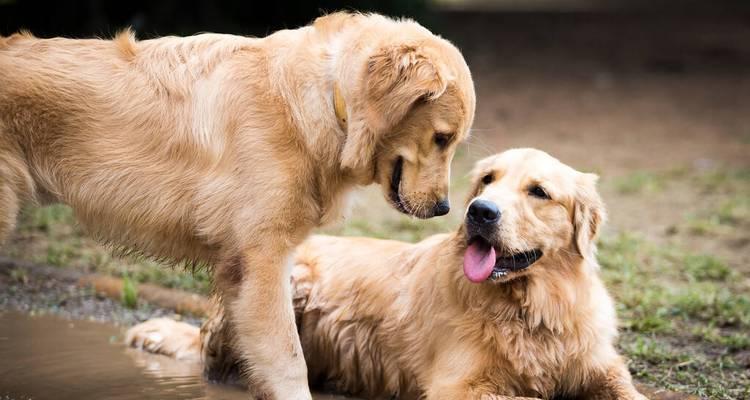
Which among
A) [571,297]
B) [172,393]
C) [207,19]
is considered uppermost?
[207,19]

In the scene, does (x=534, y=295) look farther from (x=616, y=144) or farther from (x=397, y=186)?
(x=616, y=144)

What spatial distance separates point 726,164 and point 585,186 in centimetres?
737

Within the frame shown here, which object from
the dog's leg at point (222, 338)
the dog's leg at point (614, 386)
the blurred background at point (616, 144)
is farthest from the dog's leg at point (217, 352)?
the dog's leg at point (614, 386)

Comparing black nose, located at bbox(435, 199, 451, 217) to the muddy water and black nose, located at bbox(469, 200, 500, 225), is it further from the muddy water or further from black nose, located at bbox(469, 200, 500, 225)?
the muddy water

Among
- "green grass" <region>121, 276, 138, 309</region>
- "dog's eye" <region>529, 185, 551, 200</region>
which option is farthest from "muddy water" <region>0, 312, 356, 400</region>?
"dog's eye" <region>529, 185, 551, 200</region>

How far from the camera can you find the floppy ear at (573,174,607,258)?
505cm

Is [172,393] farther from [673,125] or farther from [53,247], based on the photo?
[673,125]

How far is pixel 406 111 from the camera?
4609 millimetres

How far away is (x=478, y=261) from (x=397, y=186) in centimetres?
57

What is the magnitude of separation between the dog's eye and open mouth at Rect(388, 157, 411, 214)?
70cm

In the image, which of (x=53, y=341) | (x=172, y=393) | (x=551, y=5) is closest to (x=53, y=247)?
(x=53, y=341)

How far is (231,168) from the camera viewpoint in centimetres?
470

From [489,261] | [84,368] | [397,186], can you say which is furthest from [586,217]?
[84,368]

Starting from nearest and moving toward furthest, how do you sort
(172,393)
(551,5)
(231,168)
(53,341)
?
(231,168) < (172,393) < (53,341) < (551,5)
